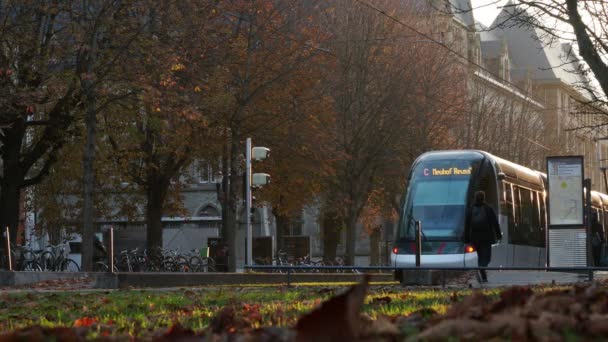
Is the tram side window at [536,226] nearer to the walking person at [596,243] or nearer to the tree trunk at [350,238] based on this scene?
the walking person at [596,243]

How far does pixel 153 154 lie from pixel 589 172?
234ft

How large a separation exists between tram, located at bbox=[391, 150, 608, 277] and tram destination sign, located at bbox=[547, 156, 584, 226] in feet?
7.16

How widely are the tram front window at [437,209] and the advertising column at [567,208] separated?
2.27 m

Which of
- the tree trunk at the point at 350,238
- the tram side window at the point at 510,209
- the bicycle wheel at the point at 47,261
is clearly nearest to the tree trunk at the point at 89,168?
the bicycle wheel at the point at 47,261

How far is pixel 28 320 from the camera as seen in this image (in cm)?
839

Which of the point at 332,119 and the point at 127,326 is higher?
the point at 332,119

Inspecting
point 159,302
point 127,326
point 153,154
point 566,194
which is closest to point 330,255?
point 153,154

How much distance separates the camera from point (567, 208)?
2741 cm

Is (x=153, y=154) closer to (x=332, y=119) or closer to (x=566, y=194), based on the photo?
(x=332, y=119)

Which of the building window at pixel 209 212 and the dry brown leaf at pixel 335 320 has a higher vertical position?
the building window at pixel 209 212

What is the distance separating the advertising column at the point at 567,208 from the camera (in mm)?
27297

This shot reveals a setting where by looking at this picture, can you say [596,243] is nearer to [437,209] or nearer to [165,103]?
[437,209]

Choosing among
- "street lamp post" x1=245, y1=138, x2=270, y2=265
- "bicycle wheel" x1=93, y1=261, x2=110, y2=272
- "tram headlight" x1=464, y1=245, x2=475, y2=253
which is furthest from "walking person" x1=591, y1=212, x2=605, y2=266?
"bicycle wheel" x1=93, y1=261, x2=110, y2=272

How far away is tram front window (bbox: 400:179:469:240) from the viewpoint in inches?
1131
